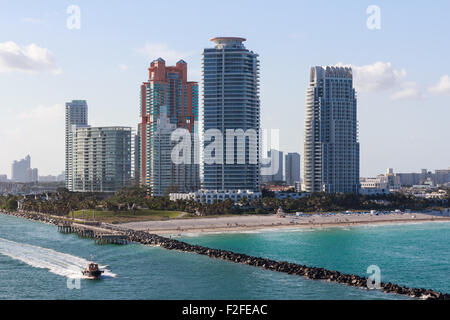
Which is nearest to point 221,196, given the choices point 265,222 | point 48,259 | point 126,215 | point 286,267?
point 265,222

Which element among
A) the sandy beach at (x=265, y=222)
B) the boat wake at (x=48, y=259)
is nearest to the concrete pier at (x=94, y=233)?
the sandy beach at (x=265, y=222)

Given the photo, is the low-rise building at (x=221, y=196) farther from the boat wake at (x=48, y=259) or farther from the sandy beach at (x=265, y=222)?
the boat wake at (x=48, y=259)

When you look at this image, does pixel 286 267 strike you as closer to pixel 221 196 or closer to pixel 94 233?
pixel 94 233

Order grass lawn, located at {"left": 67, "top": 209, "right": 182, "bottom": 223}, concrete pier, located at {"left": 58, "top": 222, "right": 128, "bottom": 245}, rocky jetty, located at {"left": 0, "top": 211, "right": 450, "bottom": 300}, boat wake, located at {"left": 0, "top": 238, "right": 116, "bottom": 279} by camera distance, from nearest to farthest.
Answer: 1. rocky jetty, located at {"left": 0, "top": 211, "right": 450, "bottom": 300}
2. boat wake, located at {"left": 0, "top": 238, "right": 116, "bottom": 279}
3. concrete pier, located at {"left": 58, "top": 222, "right": 128, "bottom": 245}
4. grass lawn, located at {"left": 67, "top": 209, "right": 182, "bottom": 223}

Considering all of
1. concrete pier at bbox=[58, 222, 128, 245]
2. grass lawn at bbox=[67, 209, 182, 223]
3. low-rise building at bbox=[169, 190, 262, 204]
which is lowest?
concrete pier at bbox=[58, 222, 128, 245]

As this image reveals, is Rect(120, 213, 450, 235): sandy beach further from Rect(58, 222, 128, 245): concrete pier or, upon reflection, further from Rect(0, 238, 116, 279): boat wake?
Rect(0, 238, 116, 279): boat wake

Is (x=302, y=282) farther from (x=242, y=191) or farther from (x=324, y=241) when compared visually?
(x=242, y=191)

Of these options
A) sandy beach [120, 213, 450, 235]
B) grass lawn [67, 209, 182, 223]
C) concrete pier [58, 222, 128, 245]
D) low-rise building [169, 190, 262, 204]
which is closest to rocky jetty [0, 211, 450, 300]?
concrete pier [58, 222, 128, 245]
